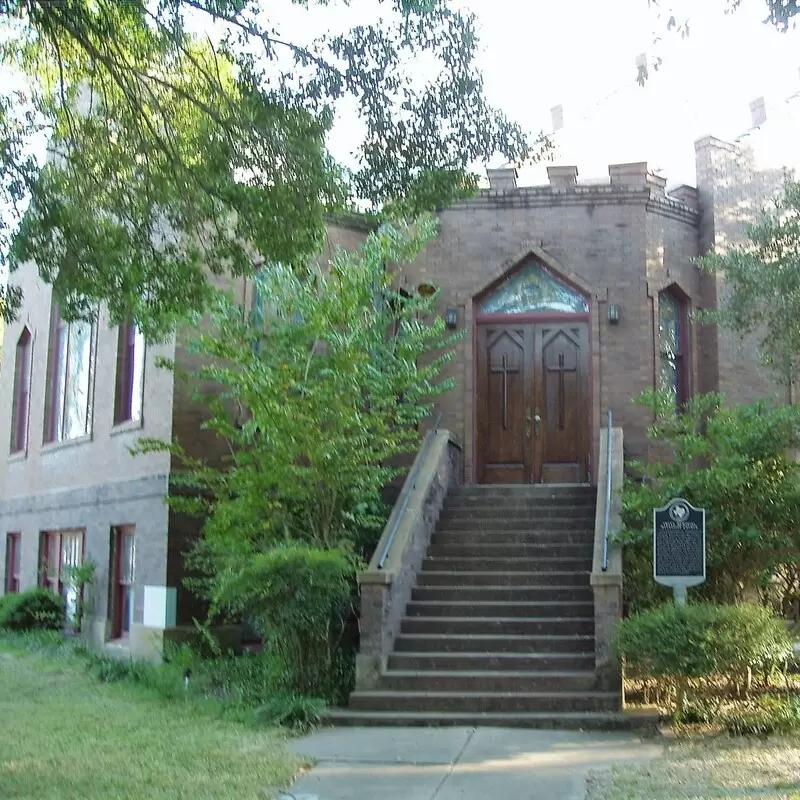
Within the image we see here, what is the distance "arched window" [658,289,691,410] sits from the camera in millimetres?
15555

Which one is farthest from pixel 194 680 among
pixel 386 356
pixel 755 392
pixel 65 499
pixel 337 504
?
pixel 755 392

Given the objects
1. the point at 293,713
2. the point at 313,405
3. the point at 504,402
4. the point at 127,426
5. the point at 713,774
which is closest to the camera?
the point at 713,774

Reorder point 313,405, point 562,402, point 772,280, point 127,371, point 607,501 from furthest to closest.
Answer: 1. point 127,371
2. point 562,402
3. point 772,280
4. point 607,501
5. point 313,405

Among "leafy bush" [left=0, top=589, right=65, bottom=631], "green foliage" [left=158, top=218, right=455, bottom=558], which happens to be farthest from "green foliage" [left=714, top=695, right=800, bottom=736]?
"leafy bush" [left=0, top=589, right=65, bottom=631]

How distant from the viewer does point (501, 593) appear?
453 inches

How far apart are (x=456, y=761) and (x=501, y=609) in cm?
344

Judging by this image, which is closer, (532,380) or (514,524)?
(514,524)

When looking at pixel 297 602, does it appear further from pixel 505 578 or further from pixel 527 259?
pixel 527 259

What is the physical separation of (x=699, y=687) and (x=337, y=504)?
14.7 feet

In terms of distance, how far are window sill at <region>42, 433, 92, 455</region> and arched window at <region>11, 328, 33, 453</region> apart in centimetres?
199

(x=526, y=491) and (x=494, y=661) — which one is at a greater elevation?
(x=526, y=491)

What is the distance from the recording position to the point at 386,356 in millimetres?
12680

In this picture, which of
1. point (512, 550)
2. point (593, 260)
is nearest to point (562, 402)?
point (593, 260)

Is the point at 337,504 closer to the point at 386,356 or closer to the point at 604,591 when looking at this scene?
the point at 386,356
